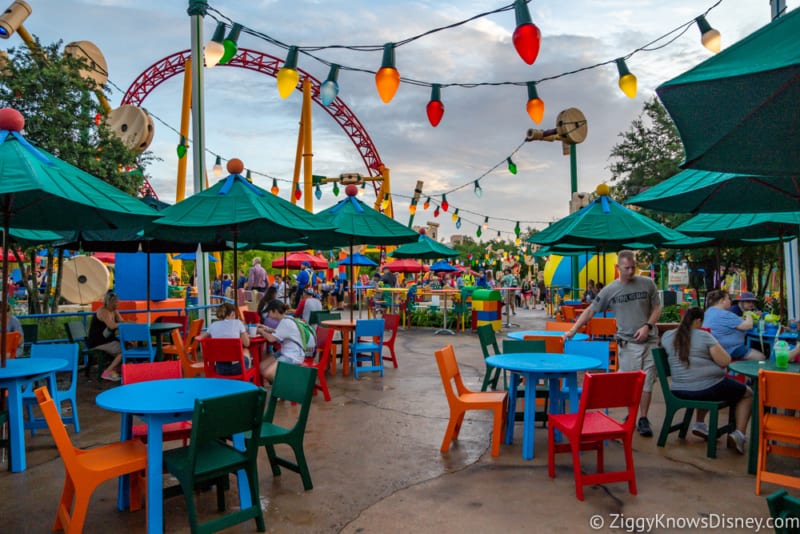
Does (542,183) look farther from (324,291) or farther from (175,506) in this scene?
(175,506)

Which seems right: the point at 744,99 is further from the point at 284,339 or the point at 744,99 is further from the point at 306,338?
the point at 306,338

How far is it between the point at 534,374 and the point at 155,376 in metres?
2.92

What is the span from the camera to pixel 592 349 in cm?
525

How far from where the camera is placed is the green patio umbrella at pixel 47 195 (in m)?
3.96

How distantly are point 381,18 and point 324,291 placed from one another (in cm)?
1820

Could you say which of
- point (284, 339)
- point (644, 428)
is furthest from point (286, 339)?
point (644, 428)

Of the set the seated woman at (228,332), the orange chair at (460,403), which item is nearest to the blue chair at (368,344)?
the seated woman at (228,332)

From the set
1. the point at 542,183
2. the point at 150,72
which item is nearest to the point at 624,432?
the point at 542,183

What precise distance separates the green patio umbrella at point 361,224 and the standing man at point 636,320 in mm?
3488

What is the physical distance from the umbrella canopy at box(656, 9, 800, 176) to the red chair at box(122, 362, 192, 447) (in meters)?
3.46

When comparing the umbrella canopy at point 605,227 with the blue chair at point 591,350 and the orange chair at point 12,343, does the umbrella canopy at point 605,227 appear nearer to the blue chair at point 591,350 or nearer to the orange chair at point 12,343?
the blue chair at point 591,350

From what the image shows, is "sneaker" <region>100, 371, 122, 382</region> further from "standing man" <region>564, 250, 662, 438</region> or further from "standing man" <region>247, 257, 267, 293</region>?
"standing man" <region>247, 257, 267, 293</region>

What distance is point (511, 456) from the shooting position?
4656 millimetres

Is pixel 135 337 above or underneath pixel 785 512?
underneath
